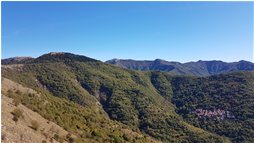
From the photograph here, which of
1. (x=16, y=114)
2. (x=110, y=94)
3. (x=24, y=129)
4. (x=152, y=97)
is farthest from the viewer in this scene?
(x=152, y=97)

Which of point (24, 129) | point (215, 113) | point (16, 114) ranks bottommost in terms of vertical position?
point (215, 113)

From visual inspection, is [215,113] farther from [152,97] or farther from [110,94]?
[110,94]

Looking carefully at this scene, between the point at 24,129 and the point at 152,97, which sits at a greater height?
the point at 24,129

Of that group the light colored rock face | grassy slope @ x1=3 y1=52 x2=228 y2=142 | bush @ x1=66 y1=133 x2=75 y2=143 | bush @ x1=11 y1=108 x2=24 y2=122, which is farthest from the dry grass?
the light colored rock face

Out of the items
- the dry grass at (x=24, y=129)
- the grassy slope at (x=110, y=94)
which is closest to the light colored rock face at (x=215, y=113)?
the grassy slope at (x=110, y=94)

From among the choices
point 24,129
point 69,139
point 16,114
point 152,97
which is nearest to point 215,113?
point 152,97

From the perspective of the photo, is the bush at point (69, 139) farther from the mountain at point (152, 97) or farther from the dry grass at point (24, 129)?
the mountain at point (152, 97)

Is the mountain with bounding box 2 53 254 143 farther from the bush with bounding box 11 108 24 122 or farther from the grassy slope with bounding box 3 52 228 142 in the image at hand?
the bush with bounding box 11 108 24 122

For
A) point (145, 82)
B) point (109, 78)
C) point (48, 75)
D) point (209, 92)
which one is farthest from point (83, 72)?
point (209, 92)

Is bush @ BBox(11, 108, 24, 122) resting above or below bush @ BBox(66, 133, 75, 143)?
above
